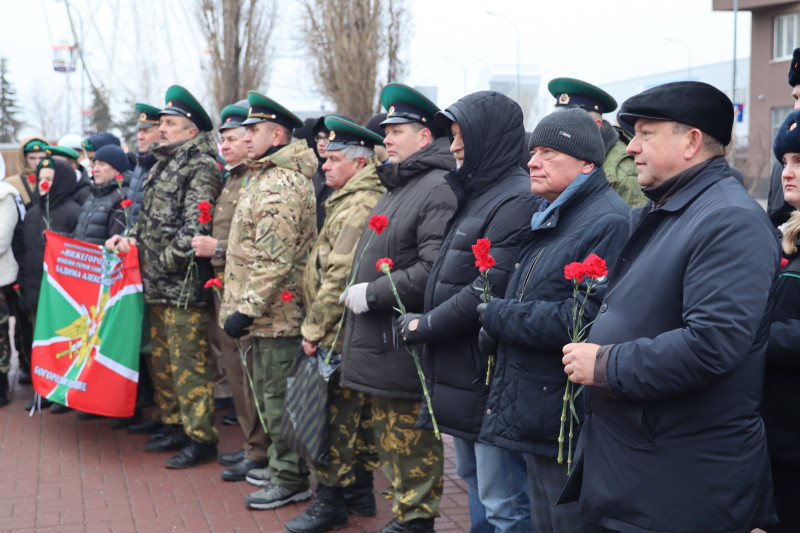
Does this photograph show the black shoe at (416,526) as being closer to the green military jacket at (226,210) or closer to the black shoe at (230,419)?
the green military jacket at (226,210)

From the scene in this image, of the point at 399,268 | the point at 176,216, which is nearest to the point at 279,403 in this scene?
the point at 399,268

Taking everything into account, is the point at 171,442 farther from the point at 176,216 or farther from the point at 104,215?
the point at 104,215

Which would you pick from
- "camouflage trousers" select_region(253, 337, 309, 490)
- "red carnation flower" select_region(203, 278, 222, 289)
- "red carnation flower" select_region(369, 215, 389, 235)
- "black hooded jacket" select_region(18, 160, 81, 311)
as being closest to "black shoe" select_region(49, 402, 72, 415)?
"black hooded jacket" select_region(18, 160, 81, 311)

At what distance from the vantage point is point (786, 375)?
2842 mm

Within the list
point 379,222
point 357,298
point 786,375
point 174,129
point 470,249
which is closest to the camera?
point 786,375

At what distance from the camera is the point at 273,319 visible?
205 inches

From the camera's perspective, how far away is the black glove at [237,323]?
511 centimetres

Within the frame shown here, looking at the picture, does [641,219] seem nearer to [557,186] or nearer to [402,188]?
[557,186]

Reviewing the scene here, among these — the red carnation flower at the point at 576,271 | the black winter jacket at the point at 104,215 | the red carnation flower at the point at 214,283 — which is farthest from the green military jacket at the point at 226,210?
the red carnation flower at the point at 576,271

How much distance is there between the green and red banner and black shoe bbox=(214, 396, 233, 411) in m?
1.23

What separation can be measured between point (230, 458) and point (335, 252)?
2.09 meters

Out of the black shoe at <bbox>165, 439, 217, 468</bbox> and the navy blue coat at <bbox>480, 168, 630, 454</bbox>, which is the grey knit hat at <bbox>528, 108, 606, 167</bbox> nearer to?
the navy blue coat at <bbox>480, 168, 630, 454</bbox>

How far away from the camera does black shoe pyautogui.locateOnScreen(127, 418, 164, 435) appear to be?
6871 mm

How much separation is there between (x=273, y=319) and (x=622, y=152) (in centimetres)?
228
